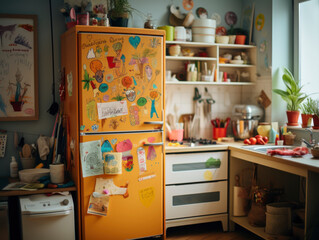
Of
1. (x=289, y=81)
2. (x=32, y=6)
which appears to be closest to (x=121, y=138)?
(x=32, y=6)

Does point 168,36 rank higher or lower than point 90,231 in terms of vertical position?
higher

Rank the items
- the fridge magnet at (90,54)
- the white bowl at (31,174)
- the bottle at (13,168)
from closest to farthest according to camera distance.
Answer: the fridge magnet at (90,54), the white bowl at (31,174), the bottle at (13,168)

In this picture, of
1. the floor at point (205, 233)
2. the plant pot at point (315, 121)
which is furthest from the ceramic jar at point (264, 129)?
the floor at point (205, 233)

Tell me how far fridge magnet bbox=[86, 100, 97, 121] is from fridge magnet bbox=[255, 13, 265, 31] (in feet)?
6.88

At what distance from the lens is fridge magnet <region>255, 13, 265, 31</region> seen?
3.94 meters

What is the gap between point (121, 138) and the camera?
3084mm

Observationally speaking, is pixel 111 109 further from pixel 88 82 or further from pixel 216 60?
pixel 216 60

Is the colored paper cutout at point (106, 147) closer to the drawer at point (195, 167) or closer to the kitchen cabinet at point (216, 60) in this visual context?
the drawer at point (195, 167)

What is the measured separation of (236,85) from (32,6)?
2.35 metres

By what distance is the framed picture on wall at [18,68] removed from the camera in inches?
133

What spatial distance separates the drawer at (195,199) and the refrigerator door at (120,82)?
70 cm

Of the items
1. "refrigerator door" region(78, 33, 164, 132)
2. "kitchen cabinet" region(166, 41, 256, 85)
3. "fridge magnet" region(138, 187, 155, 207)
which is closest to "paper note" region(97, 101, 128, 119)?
"refrigerator door" region(78, 33, 164, 132)

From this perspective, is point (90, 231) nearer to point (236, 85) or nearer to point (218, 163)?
point (218, 163)

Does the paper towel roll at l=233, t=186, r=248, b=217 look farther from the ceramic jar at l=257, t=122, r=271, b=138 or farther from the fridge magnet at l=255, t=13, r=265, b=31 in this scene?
the fridge magnet at l=255, t=13, r=265, b=31
